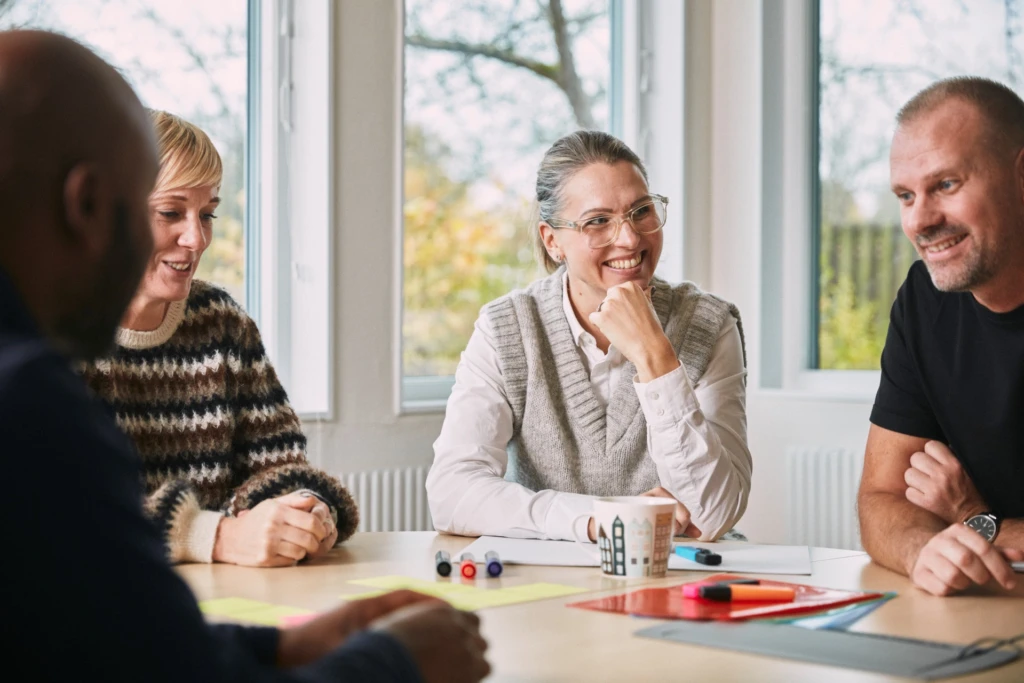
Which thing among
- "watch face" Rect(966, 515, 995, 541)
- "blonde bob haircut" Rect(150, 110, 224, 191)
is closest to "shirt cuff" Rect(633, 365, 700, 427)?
"watch face" Rect(966, 515, 995, 541)

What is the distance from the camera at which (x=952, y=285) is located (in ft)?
6.40

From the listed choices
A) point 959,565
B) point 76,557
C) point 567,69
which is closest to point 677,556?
point 959,565

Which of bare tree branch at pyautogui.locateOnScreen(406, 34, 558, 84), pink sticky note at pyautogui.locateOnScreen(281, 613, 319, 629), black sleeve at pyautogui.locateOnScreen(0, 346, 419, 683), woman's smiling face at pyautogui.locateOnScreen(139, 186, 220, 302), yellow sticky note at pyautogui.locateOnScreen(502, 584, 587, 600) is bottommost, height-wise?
pink sticky note at pyautogui.locateOnScreen(281, 613, 319, 629)

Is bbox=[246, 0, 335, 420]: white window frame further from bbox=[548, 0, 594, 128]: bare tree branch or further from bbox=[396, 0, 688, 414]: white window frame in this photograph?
bbox=[396, 0, 688, 414]: white window frame

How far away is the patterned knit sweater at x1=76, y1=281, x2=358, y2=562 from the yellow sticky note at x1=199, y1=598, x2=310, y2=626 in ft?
1.26

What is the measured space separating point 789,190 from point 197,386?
265cm

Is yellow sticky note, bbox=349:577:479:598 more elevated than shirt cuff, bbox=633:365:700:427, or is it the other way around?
shirt cuff, bbox=633:365:700:427

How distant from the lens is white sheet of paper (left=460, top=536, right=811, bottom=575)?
1.60 meters

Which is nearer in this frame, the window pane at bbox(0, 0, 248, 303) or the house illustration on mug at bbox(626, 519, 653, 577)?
the house illustration on mug at bbox(626, 519, 653, 577)

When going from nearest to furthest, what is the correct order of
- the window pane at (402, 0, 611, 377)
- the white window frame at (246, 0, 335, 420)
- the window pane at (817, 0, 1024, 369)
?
A: the white window frame at (246, 0, 335, 420)
the window pane at (402, 0, 611, 377)
the window pane at (817, 0, 1024, 369)

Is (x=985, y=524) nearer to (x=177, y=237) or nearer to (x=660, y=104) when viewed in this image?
(x=177, y=237)

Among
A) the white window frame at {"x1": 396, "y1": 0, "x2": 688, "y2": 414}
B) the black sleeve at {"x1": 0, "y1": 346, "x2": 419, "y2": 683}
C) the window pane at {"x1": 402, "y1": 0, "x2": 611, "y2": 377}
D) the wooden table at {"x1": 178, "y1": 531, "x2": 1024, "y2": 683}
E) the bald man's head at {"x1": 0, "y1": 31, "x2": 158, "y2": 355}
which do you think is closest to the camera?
the black sleeve at {"x1": 0, "y1": 346, "x2": 419, "y2": 683}

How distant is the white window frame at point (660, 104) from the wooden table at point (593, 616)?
2390mm

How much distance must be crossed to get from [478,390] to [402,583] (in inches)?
31.7
